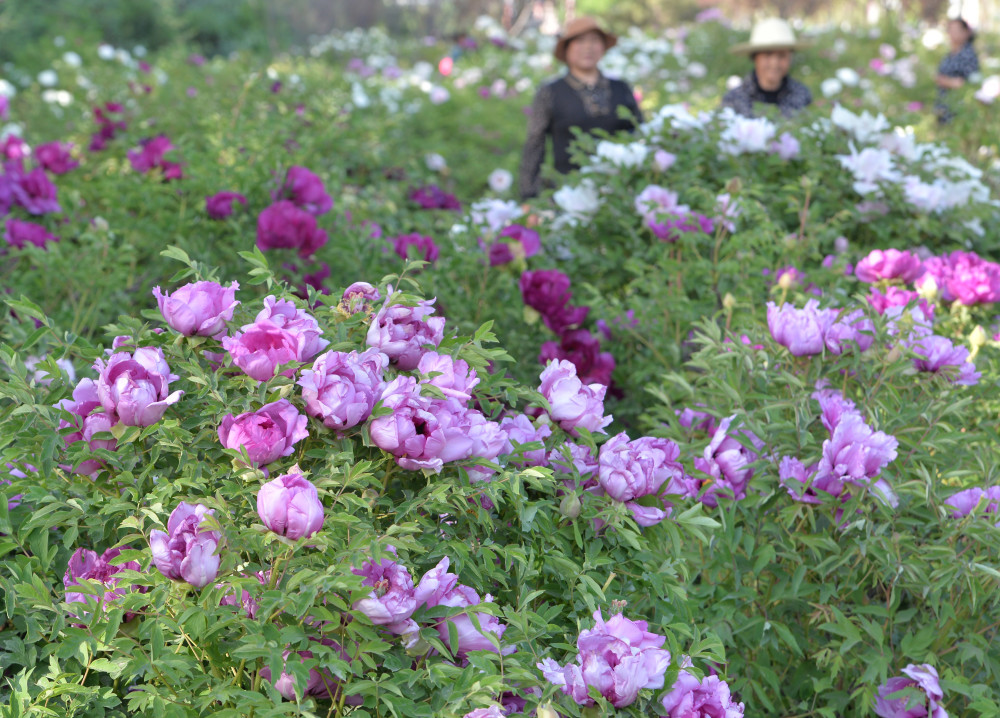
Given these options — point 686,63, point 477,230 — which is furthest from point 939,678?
point 686,63

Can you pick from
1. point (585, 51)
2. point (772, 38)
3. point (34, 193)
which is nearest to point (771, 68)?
point (772, 38)

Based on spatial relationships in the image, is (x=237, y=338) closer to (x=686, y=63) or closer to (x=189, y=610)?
(x=189, y=610)

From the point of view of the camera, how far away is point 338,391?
1.12m

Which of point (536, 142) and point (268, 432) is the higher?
point (268, 432)

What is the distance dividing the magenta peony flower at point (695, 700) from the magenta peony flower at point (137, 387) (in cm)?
72

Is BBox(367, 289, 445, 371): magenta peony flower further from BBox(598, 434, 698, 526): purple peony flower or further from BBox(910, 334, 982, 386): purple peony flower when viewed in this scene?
BBox(910, 334, 982, 386): purple peony flower

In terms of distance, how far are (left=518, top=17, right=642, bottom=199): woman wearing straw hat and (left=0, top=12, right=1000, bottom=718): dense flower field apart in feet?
6.44

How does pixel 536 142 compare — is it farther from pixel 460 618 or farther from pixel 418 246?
pixel 460 618

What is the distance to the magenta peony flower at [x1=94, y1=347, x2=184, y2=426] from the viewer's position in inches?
47.2

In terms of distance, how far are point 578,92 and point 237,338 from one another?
13.5 ft

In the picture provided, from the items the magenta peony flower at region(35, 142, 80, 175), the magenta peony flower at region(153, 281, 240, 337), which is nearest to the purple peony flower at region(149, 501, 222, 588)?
the magenta peony flower at region(153, 281, 240, 337)

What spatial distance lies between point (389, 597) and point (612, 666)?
0.93ft

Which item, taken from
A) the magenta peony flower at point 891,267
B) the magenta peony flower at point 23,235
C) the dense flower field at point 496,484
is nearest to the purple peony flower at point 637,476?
the dense flower field at point 496,484

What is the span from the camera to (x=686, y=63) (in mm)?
11938
